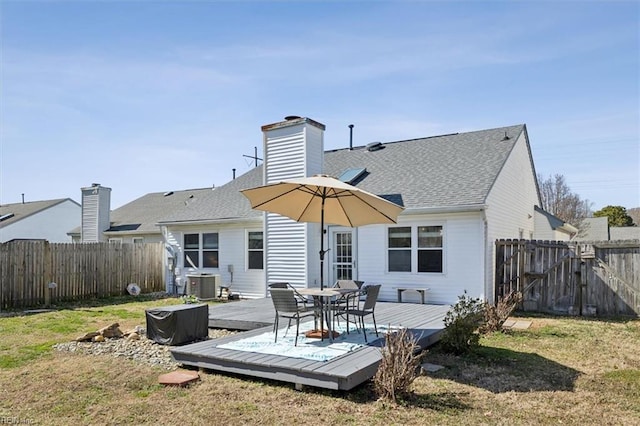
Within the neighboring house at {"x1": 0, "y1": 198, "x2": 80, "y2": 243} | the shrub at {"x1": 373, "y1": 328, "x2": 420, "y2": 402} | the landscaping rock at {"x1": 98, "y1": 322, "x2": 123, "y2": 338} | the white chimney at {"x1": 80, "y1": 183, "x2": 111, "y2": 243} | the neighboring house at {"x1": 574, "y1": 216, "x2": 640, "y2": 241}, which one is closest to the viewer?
the shrub at {"x1": 373, "y1": 328, "x2": 420, "y2": 402}

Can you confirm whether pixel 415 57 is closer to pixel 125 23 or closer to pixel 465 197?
pixel 465 197

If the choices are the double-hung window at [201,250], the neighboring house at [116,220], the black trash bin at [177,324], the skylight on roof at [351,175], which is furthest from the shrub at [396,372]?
the neighboring house at [116,220]

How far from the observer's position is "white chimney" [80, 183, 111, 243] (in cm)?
2189

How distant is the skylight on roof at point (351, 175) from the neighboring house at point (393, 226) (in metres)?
A: 0.04

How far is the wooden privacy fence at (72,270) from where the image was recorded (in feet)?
43.3

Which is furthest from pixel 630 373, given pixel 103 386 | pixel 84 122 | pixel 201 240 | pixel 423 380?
pixel 84 122

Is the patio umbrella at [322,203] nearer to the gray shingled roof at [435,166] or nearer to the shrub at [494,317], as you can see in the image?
the shrub at [494,317]

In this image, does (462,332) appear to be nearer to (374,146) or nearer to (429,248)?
(429,248)

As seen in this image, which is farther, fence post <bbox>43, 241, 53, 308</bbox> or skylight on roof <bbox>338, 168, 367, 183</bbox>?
skylight on roof <bbox>338, 168, 367, 183</bbox>

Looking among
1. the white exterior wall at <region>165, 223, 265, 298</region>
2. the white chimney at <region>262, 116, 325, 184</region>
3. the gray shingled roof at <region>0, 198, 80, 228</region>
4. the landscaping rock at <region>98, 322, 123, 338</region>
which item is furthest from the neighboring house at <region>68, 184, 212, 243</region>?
the landscaping rock at <region>98, 322, 123, 338</region>

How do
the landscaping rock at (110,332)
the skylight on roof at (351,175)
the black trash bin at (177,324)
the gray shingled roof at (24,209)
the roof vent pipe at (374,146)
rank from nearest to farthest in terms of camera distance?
the black trash bin at (177,324) < the landscaping rock at (110,332) < the skylight on roof at (351,175) < the roof vent pipe at (374,146) < the gray shingled roof at (24,209)

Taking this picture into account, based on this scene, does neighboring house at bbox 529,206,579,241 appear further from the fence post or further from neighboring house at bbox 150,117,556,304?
the fence post

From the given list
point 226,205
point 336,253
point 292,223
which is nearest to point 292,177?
point 292,223

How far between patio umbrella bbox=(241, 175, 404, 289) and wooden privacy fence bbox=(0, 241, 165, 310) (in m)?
9.68
